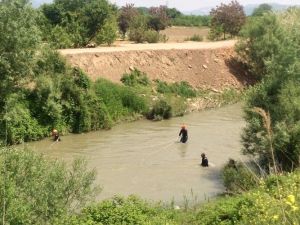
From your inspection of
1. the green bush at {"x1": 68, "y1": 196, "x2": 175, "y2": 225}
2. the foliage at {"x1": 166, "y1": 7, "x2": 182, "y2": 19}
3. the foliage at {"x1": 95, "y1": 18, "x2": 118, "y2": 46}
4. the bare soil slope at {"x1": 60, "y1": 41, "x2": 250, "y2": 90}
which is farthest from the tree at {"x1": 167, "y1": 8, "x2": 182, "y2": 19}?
the green bush at {"x1": 68, "y1": 196, "x2": 175, "y2": 225}

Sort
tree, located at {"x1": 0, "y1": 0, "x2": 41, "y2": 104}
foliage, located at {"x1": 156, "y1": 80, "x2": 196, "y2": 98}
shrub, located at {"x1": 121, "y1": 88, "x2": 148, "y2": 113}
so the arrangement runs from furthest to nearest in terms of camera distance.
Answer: foliage, located at {"x1": 156, "y1": 80, "x2": 196, "y2": 98}, shrub, located at {"x1": 121, "y1": 88, "x2": 148, "y2": 113}, tree, located at {"x1": 0, "y1": 0, "x2": 41, "y2": 104}

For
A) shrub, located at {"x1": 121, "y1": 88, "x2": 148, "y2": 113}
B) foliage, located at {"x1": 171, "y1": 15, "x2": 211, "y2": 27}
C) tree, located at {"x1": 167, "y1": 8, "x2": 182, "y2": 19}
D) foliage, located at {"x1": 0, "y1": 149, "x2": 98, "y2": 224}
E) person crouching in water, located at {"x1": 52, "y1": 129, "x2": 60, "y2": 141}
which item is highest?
tree, located at {"x1": 167, "y1": 8, "x2": 182, "y2": 19}

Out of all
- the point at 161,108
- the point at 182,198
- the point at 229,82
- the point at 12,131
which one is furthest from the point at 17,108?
the point at 229,82

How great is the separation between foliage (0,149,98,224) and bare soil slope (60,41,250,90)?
2563 cm

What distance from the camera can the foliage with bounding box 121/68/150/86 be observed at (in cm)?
4438

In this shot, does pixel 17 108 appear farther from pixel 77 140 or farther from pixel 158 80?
pixel 158 80

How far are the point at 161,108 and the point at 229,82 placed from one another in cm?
1263

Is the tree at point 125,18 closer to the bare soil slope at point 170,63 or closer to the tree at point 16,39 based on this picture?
the bare soil slope at point 170,63

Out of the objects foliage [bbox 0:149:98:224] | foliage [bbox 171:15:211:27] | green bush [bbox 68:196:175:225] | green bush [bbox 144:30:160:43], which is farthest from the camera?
foliage [bbox 171:15:211:27]

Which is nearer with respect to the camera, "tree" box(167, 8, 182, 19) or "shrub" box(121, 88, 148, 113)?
"shrub" box(121, 88, 148, 113)

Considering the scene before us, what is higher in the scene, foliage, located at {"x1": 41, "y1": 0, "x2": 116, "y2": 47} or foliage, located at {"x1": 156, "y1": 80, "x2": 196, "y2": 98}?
foliage, located at {"x1": 41, "y1": 0, "x2": 116, "y2": 47}

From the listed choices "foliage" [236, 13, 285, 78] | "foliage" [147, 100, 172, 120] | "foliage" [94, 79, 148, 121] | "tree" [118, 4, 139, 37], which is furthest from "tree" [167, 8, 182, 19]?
"foliage" [147, 100, 172, 120]

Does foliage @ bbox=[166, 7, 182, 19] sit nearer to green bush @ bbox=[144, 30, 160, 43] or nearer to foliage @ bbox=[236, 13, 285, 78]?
green bush @ bbox=[144, 30, 160, 43]

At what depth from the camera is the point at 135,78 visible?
45281 millimetres
